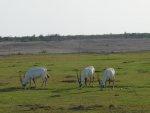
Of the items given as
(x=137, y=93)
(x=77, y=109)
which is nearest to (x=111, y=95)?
(x=137, y=93)

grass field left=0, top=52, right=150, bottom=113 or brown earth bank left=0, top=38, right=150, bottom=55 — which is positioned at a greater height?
grass field left=0, top=52, right=150, bottom=113

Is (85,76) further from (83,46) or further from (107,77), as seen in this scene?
(83,46)

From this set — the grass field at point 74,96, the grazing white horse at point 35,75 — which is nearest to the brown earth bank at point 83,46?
the grass field at point 74,96

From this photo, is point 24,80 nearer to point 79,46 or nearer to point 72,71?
point 72,71

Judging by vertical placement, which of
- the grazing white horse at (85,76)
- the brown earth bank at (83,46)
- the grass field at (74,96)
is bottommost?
the brown earth bank at (83,46)

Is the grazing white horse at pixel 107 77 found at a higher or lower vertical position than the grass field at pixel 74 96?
higher

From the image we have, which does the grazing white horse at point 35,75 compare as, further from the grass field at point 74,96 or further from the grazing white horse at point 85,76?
the grazing white horse at point 85,76

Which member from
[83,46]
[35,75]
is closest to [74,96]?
[35,75]

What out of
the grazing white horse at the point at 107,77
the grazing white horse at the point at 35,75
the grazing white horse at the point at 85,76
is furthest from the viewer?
the grazing white horse at the point at 35,75

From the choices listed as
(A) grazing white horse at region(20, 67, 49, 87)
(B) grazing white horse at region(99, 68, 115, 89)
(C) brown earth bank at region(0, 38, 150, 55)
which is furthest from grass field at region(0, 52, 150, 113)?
(C) brown earth bank at region(0, 38, 150, 55)

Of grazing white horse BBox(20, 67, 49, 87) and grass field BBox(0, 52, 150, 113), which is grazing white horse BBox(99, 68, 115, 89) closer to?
grass field BBox(0, 52, 150, 113)

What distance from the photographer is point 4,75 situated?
51719 millimetres


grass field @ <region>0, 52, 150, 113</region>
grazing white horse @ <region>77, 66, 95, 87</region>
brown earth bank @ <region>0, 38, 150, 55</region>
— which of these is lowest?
brown earth bank @ <region>0, 38, 150, 55</region>

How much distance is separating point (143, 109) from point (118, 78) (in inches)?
652
